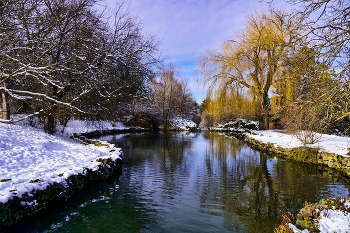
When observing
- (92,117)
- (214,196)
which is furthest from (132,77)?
(214,196)

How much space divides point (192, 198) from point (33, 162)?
3828mm

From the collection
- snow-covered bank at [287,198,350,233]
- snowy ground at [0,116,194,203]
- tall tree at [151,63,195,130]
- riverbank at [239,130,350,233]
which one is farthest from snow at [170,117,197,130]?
snow-covered bank at [287,198,350,233]

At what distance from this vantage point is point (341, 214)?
3330mm

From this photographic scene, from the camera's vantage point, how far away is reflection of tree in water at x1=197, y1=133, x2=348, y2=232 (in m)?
4.25

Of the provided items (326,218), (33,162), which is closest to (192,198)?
(326,218)

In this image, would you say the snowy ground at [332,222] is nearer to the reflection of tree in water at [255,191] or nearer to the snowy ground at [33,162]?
the reflection of tree in water at [255,191]

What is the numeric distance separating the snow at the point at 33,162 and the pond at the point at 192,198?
59 centimetres

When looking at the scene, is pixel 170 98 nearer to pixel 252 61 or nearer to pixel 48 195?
pixel 252 61

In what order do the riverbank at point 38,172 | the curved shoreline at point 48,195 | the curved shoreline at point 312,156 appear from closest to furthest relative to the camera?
the curved shoreline at point 48,195
the riverbank at point 38,172
the curved shoreline at point 312,156

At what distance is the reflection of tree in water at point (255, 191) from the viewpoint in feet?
13.9

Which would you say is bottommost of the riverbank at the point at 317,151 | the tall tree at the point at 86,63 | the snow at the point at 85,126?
the riverbank at the point at 317,151

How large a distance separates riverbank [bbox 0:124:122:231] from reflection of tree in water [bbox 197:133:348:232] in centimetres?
300

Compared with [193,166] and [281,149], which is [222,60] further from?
[193,166]

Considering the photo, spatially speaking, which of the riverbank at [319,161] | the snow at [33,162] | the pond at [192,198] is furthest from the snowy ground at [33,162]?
the riverbank at [319,161]
